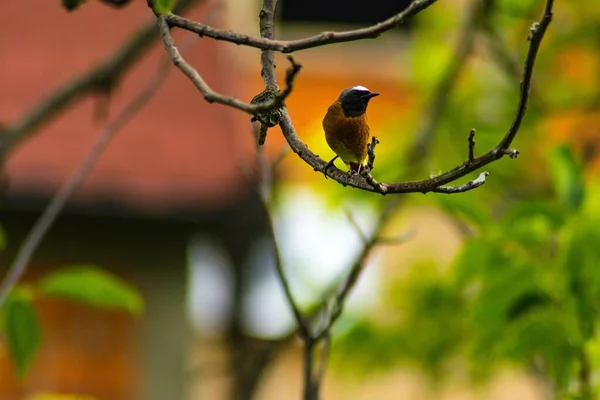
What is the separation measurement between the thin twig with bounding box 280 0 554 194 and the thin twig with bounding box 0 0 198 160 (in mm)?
1938

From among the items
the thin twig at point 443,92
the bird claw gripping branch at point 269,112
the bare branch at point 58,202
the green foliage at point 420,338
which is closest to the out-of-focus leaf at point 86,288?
the bare branch at point 58,202

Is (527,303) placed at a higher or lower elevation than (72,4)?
lower

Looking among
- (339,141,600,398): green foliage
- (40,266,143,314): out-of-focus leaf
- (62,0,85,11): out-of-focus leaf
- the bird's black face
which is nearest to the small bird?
the bird's black face

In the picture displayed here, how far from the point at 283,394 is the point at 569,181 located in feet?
31.3

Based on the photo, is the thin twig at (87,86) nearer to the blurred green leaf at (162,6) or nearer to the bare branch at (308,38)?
the blurred green leaf at (162,6)

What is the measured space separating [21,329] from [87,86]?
37.6 inches

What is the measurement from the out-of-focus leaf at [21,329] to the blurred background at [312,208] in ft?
0.14

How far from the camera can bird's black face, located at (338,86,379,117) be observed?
3.55 ft

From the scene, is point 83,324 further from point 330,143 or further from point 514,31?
point 330,143

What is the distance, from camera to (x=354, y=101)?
3.59ft

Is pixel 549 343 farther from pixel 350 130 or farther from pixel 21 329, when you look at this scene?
pixel 350 130

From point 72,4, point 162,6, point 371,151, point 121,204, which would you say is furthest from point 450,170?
point 121,204

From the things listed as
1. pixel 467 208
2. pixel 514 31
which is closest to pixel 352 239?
pixel 514 31

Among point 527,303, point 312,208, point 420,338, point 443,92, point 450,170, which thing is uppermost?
point 312,208
